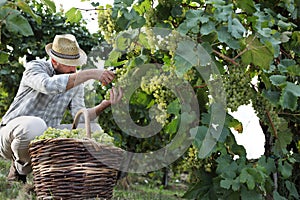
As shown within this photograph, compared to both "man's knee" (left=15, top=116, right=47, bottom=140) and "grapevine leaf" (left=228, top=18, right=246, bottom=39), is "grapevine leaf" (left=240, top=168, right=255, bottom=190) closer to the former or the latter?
"grapevine leaf" (left=228, top=18, right=246, bottom=39)

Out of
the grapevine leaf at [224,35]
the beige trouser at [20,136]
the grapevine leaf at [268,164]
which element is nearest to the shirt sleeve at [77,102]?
the beige trouser at [20,136]

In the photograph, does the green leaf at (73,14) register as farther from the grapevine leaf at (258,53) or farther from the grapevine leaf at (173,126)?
the grapevine leaf at (258,53)

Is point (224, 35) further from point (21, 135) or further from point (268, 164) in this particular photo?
point (21, 135)

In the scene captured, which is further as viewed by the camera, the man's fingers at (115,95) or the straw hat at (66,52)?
the straw hat at (66,52)

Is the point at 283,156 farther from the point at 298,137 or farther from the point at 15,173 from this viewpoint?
the point at 15,173

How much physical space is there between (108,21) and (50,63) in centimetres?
154

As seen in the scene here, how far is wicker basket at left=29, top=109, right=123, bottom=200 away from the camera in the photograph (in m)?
2.59

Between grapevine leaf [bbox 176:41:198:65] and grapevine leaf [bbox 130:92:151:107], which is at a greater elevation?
grapevine leaf [bbox 176:41:198:65]

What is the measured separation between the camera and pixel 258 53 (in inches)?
75.2

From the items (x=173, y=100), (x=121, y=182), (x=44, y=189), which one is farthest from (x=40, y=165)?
(x=121, y=182)

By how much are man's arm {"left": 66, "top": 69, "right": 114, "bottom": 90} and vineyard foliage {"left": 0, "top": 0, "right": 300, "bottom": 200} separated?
6 centimetres

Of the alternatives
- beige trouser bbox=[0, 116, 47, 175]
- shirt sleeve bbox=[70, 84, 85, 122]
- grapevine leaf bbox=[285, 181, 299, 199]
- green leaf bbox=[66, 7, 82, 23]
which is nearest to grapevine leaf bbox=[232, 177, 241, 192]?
grapevine leaf bbox=[285, 181, 299, 199]

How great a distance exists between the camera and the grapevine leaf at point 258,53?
74.2 inches

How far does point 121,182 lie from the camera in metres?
5.11
